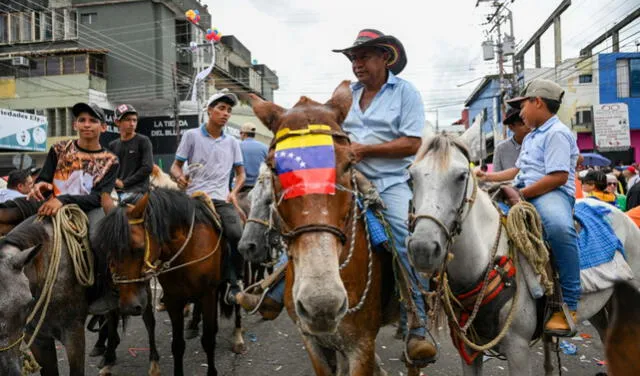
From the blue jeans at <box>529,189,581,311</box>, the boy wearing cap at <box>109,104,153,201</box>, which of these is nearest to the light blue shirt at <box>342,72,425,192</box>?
the blue jeans at <box>529,189,581,311</box>

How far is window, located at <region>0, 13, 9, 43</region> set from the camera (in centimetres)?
3706

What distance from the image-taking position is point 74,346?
3.75 metres

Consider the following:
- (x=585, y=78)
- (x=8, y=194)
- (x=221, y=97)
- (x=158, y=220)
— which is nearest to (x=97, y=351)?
(x=158, y=220)

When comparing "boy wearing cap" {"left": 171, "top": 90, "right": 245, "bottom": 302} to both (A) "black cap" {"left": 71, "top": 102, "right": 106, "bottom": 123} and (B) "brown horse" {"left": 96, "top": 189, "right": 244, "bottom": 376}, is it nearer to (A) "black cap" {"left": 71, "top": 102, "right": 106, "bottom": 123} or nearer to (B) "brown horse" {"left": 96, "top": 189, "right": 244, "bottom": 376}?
(B) "brown horse" {"left": 96, "top": 189, "right": 244, "bottom": 376}

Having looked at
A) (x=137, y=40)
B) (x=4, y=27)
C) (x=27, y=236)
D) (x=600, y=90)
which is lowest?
(x=27, y=236)

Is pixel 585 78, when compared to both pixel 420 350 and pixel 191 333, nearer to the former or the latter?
pixel 191 333

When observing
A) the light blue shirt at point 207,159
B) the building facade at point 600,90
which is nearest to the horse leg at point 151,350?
the light blue shirt at point 207,159

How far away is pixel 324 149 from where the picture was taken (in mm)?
2129

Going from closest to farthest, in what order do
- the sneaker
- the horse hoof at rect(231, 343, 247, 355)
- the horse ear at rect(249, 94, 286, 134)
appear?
1. the horse ear at rect(249, 94, 286, 134)
2. the sneaker
3. the horse hoof at rect(231, 343, 247, 355)

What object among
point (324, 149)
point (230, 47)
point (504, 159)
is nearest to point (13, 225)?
point (324, 149)

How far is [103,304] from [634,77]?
36094 millimetres

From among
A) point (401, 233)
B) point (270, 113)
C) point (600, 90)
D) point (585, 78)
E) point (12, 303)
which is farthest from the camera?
point (585, 78)

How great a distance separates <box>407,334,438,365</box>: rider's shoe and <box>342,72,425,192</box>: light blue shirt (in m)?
1.02

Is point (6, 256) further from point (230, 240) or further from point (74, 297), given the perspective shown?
point (230, 240)
